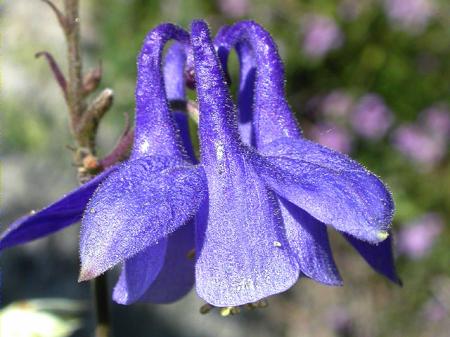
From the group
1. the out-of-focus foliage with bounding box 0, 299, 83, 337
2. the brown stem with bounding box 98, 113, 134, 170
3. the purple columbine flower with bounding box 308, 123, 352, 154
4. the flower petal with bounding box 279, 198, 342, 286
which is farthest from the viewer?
the purple columbine flower with bounding box 308, 123, 352, 154

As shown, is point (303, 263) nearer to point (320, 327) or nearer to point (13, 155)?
point (13, 155)

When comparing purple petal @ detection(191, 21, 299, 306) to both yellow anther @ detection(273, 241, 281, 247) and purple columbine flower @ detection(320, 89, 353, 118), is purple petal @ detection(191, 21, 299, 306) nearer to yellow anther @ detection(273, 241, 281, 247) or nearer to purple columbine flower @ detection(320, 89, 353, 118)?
yellow anther @ detection(273, 241, 281, 247)

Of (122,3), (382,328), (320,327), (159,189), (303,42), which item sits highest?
(159,189)

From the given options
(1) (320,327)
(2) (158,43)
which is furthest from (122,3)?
(2) (158,43)

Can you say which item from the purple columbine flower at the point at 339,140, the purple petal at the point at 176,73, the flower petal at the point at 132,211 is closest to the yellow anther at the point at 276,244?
the flower petal at the point at 132,211

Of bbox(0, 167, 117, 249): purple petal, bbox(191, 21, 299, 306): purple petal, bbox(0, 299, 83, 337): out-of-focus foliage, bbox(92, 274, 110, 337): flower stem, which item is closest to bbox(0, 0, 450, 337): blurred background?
bbox(0, 299, 83, 337): out-of-focus foliage

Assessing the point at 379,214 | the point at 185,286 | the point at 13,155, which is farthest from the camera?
the point at 13,155
